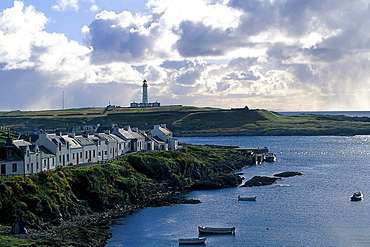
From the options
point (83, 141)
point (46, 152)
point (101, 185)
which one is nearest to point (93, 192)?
point (101, 185)

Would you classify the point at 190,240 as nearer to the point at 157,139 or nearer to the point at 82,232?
the point at 82,232

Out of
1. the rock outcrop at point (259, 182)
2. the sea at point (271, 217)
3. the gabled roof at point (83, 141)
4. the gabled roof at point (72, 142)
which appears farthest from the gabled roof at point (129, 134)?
the rock outcrop at point (259, 182)

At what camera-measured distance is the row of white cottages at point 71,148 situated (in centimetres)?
6141

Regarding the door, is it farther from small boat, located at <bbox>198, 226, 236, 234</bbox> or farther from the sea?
small boat, located at <bbox>198, 226, 236, 234</bbox>

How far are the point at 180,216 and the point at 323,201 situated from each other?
23002 mm

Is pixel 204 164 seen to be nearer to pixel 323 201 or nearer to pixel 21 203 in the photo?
pixel 323 201

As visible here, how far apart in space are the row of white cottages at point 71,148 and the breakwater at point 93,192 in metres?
3.30

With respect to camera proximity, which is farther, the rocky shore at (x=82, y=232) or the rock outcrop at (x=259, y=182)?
the rock outcrop at (x=259, y=182)

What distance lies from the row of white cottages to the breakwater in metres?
3.30

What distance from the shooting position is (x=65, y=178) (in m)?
63.4

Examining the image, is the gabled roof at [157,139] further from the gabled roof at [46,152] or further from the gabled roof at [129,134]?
the gabled roof at [46,152]

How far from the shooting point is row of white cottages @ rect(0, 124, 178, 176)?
61.4m

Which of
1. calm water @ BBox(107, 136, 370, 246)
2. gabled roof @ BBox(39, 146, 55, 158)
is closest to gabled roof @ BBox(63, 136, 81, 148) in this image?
gabled roof @ BBox(39, 146, 55, 158)

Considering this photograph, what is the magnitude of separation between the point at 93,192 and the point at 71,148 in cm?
1345
